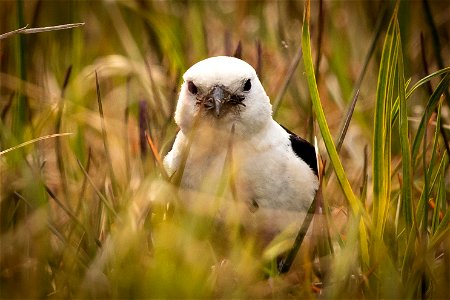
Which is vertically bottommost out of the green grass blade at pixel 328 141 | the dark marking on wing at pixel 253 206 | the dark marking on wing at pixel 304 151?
the dark marking on wing at pixel 253 206

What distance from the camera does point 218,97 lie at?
2961 mm

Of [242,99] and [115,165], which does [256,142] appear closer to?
[242,99]

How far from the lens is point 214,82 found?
299cm

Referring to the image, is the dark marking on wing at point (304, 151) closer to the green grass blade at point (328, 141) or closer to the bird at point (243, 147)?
the bird at point (243, 147)

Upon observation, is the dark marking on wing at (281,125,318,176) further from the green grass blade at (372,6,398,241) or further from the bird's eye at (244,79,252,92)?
the green grass blade at (372,6,398,241)

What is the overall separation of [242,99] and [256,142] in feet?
0.50

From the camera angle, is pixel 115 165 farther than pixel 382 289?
Yes

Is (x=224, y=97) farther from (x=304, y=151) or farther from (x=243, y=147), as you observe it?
(x=304, y=151)

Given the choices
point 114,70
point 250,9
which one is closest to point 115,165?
point 114,70

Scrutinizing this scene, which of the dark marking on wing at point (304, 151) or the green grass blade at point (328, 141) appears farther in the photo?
the dark marking on wing at point (304, 151)

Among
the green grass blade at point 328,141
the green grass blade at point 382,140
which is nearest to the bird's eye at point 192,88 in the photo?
the green grass blade at point 328,141

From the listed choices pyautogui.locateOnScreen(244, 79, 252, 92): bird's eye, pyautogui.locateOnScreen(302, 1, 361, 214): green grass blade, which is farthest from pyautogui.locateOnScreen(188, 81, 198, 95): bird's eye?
pyautogui.locateOnScreen(302, 1, 361, 214): green grass blade

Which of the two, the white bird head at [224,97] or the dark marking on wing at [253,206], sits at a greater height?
the white bird head at [224,97]

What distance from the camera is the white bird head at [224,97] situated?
9.79 ft
